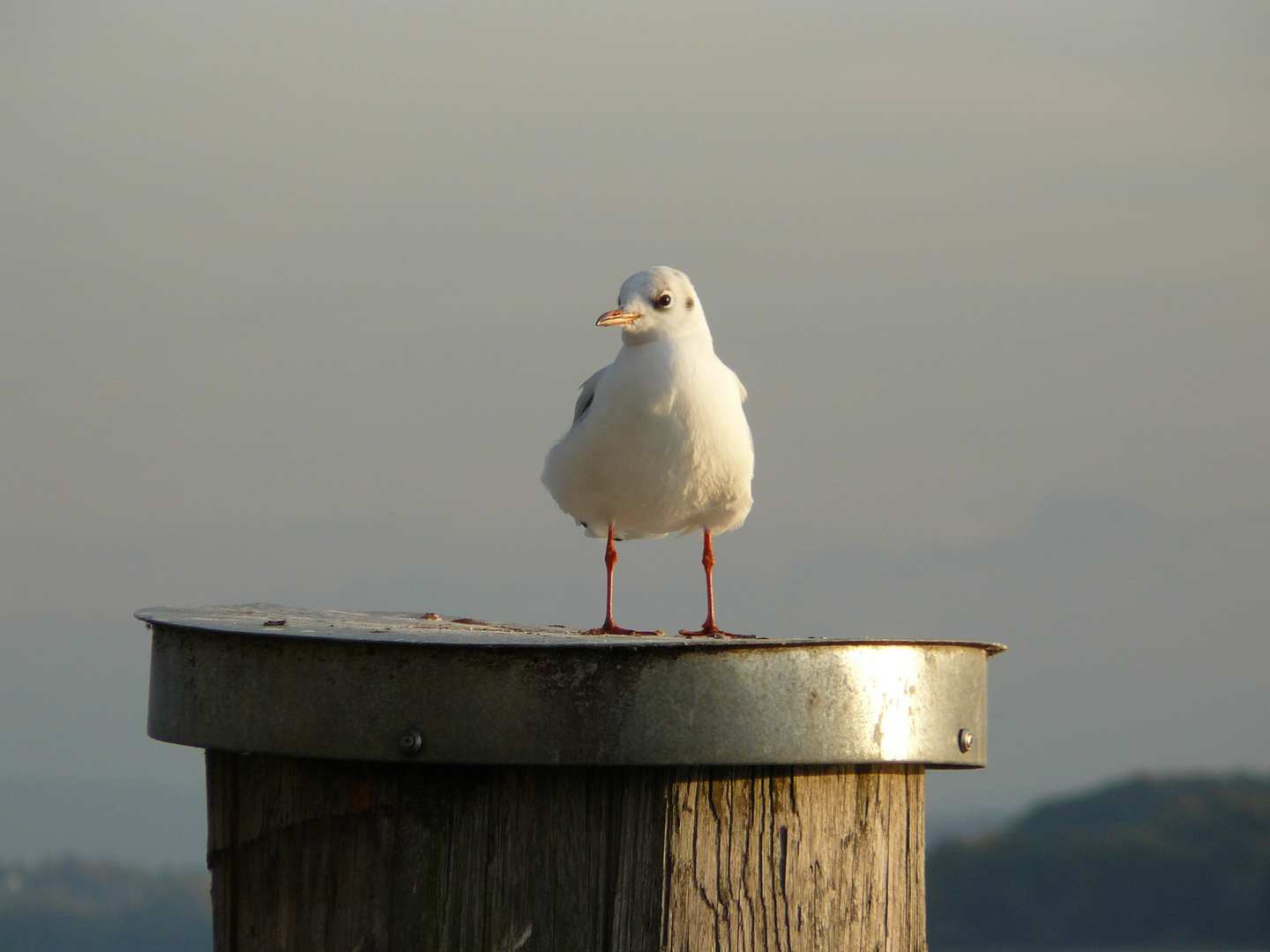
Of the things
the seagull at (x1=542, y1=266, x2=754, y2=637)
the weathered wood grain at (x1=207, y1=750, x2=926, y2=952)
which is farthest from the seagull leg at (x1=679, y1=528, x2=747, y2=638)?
the weathered wood grain at (x1=207, y1=750, x2=926, y2=952)

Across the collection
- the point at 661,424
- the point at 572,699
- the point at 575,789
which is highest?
the point at 661,424

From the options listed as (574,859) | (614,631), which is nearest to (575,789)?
(574,859)

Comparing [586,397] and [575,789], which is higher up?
[586,397]

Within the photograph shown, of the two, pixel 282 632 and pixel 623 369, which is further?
pixel 623 369

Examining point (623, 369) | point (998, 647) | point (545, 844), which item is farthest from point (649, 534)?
point (545, 844)

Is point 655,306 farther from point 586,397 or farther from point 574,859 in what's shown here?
point 574,859

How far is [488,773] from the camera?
4.18 m

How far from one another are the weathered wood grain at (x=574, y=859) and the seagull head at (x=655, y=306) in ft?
12.9

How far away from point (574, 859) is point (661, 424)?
3989mm

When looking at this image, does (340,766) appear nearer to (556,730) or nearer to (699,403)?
(556,730)

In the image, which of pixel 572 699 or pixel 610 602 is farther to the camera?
pixel 610 602

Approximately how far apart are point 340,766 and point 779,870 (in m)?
1.46

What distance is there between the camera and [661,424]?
306 inches

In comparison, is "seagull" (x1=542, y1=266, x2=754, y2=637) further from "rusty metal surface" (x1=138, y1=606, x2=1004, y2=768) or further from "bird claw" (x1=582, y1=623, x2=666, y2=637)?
"rusty metal surface" (x1=138, y1=606, x2=1004, y2=768)
